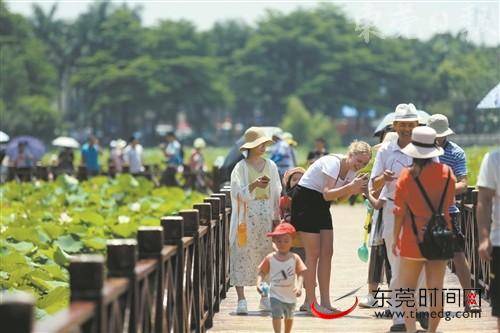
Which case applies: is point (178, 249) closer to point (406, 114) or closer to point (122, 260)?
point (122, 260)

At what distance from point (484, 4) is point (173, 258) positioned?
4309 mm

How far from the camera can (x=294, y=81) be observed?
104062 mm

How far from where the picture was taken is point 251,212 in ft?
31.3

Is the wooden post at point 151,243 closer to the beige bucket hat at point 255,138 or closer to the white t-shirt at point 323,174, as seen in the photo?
the white t-shirt at point 323,174

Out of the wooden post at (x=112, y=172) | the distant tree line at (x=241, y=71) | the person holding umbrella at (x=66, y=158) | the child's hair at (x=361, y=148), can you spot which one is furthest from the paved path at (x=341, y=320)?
the distant tree line at (x=241, y=71)

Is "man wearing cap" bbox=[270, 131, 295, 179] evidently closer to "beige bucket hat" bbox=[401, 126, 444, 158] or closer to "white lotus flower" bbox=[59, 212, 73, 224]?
"white lotus flower" bbox=[59, 212, 73, 224]

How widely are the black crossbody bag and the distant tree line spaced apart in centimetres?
8201

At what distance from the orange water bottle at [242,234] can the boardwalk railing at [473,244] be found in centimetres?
202

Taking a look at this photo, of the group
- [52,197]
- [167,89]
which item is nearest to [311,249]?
[52,197]

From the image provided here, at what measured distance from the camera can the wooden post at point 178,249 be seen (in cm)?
720

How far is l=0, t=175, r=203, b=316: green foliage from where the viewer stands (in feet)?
35.9

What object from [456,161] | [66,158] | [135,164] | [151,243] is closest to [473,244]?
[456,161]

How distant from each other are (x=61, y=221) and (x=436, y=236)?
12.0 meters

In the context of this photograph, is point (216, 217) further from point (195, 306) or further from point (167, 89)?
point (167, 89)
